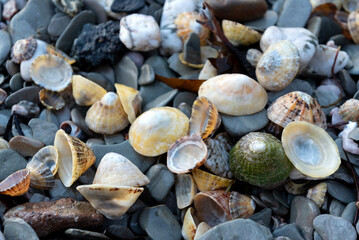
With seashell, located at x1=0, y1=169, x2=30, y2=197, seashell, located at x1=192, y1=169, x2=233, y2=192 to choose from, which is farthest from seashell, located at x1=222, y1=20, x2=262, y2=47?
seashell, located at x1=0, y1=169, x2=30, y2=197

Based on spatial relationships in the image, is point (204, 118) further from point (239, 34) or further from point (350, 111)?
point (350, 111)

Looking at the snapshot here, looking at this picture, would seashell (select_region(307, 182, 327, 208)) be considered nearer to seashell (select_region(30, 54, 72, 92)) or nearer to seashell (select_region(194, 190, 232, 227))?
seashell (select_region(194, 190, 232, 227))

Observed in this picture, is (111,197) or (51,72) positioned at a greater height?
(51,72)

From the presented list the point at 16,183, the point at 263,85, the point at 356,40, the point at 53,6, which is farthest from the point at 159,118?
the point at 356,40

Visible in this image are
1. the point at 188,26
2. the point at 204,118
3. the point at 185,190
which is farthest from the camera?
the point at 188,26

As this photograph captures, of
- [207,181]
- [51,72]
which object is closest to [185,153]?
[207,181]
